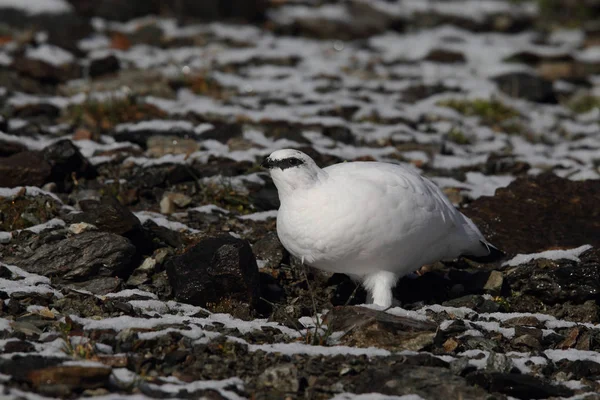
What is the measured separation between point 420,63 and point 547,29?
3.28m

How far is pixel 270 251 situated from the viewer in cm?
624

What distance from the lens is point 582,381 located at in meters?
4.54

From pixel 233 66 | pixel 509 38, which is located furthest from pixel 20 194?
pixel 509 38

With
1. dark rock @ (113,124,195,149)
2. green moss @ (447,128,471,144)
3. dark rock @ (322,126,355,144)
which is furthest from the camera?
green moss @ (447,128,471,144)

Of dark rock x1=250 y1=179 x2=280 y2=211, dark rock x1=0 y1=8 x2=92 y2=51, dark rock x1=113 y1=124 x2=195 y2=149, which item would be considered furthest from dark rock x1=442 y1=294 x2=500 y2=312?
dark rock x1=0 y1=8 x2=92 y2=51

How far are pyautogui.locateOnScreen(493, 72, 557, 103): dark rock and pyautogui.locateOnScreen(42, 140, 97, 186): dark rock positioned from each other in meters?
6.09

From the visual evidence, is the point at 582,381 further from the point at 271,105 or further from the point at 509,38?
the point at 509,38

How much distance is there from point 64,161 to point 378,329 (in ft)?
11.9

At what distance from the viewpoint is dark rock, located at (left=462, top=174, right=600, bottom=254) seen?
647cm

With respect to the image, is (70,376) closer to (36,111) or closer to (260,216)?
(260,216)

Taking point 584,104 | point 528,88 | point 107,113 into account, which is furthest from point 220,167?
point 584,104

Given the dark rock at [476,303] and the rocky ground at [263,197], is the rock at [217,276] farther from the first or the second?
the dark rock at [476,303]

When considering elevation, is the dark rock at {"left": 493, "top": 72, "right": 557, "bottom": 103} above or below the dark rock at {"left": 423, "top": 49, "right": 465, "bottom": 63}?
below

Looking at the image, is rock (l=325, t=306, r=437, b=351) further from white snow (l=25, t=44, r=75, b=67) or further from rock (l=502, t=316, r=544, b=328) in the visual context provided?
white snow (l=25, t=44, r=75, b=67)
